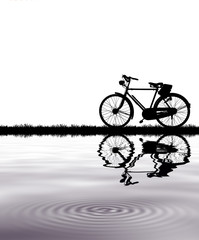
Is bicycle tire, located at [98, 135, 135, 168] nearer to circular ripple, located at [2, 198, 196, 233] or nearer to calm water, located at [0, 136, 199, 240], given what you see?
calm water, located at [0, 136, 199, 240]

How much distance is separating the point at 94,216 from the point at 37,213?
41cm

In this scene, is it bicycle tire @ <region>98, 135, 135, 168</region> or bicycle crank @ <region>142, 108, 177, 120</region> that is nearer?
bicycle tire @ <region>98, 135, 135, 168</region>

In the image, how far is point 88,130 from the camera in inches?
585

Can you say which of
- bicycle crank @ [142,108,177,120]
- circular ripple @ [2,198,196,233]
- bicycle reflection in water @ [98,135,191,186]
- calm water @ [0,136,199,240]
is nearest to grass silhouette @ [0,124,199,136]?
bicycle crank @ [142,108,177,120]

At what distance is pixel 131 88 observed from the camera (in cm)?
1530

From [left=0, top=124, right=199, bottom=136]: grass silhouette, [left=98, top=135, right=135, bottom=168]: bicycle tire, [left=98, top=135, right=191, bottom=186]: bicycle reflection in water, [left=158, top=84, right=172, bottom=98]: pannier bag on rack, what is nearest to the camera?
[left=98, top=135, right=191, bottom=186]: bicycle reflection in water

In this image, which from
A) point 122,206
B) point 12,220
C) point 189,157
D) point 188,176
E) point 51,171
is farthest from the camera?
point 189,157

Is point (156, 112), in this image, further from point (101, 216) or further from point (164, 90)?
point (101, 216)

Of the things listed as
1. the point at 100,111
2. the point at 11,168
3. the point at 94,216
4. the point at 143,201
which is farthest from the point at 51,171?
the point at 100,111

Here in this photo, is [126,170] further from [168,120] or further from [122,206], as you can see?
[168,120]

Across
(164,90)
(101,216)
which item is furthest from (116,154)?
(164,90)

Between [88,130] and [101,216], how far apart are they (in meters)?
11.2

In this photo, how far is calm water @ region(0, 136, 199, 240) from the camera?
3.34 meters

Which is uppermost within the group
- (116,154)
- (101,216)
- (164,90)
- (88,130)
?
(164,90)
